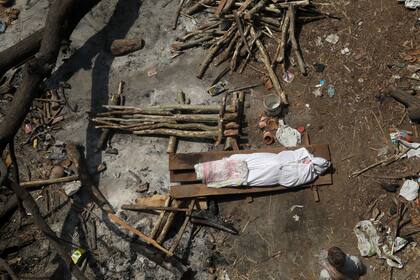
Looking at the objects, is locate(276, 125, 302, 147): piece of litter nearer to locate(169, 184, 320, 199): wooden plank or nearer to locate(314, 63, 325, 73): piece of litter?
locate(169, 184, 320, 199): wooden plank

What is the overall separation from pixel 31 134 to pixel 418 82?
30.0 feet

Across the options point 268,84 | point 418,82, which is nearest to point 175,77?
point 268,84

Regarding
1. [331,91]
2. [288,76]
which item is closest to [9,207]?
[288,76]

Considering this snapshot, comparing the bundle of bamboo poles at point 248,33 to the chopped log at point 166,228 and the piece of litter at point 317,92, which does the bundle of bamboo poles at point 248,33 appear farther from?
the chopped log at point 166,228

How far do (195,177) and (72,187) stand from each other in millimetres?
2893

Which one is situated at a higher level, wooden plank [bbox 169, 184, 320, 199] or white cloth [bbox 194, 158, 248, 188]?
white cloth [bbox 194, 158, 248, 188]

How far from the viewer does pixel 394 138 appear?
29.7 ft

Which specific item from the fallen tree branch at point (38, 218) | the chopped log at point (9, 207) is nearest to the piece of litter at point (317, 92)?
the fallen tree branch at point (38, 218)

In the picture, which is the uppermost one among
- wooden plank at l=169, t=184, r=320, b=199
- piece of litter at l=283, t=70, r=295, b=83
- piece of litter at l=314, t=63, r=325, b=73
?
piece of litter at l=314, t=63, r=325, b=73

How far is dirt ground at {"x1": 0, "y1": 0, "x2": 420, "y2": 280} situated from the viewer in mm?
8672

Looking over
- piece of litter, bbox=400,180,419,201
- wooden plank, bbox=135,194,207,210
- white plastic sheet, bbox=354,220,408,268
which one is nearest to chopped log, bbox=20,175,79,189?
wooden plank, bbox=135,194,207,210

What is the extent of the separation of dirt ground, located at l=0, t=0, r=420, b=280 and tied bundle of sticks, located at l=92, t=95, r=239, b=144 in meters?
0.34

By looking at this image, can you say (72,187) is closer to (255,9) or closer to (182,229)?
(182,229)

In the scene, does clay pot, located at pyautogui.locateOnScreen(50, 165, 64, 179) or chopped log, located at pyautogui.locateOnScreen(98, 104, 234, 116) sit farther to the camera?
clay pot, located at pyautogui.locateOnScreen(50, 165, 64, 179)
